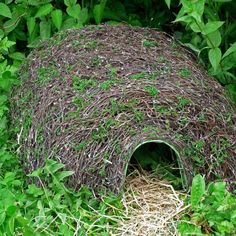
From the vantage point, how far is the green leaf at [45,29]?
5113 millimetres

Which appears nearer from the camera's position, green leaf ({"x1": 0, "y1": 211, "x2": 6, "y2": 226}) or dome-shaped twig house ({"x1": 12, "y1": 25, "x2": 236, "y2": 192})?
green leaf ({"x1": 0, "y1": 211, "x2": 6, "y2": 226})

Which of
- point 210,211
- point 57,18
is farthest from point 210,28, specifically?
point 210,211

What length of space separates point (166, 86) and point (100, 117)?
423mm

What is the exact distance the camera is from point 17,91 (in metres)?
4.63

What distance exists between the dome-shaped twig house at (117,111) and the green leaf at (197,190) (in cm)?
17

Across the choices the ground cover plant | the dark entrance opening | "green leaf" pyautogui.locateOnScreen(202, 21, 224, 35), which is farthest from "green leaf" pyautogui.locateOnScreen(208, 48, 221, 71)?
the dark entrance opening

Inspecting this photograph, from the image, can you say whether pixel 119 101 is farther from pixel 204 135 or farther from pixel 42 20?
pixel 42 20

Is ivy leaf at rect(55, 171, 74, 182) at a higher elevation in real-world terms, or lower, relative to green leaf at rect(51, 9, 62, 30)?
lower

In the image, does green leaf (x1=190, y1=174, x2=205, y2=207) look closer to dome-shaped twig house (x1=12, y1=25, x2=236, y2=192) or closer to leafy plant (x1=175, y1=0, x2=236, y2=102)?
dome-shaped twig house (x1=12, y1=25, x2=236, y2=192)

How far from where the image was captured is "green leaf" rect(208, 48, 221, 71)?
4.47 meters

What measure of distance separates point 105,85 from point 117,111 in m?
0.21

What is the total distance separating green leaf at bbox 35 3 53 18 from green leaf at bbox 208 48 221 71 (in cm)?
115

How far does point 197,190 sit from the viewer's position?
3.75 metres

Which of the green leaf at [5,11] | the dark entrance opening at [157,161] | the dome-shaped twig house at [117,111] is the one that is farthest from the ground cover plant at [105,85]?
the dark entrance opening at [157,161]
